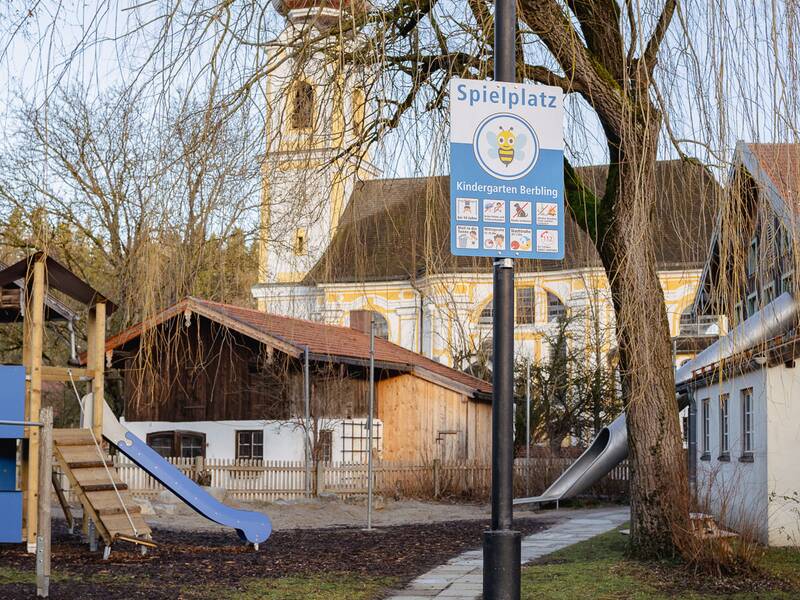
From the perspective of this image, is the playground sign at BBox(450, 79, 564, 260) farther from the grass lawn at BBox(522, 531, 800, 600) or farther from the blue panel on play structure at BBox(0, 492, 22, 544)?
the blue panel on play structure at BBox(0, 492, 22, 544)

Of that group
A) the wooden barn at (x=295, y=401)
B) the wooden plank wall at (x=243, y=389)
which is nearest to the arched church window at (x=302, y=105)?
the wooden barn at (x=295, y=401)

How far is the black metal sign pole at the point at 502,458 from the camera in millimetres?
6578

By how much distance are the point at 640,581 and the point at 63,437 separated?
7586 millimetres

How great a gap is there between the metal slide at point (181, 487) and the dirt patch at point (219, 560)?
11.8 inches

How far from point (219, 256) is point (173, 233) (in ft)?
3.56

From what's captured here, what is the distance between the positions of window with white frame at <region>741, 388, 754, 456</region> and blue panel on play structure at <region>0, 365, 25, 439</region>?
33.9 feet

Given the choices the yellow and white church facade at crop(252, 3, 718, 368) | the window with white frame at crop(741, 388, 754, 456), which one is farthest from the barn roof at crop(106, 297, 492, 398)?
the yellow and white church facade at crop(252, 3, 718, 368)

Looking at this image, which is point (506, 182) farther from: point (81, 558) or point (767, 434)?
point (767, 434)

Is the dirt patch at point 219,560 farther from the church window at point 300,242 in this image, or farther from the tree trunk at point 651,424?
the church window at point 300,242

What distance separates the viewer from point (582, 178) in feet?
34.2

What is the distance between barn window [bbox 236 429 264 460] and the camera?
30.9 meters

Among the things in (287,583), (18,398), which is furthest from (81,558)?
(287,583)

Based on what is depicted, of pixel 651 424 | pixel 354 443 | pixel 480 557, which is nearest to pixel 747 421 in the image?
pixel 480 557

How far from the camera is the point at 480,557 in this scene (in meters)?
14.4
